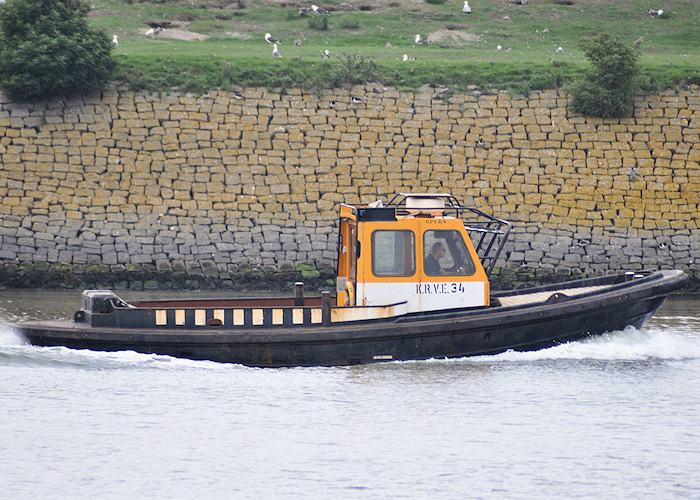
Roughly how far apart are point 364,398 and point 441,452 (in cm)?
160

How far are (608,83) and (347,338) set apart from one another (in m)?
12.8

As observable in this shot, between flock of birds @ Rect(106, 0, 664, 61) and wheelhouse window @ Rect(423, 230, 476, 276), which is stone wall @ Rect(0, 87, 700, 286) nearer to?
flock of birds @ Rect(106, 0, 664, 61)

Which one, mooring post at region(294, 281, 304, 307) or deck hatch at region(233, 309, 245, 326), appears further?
mooring post at region(294, 281, 304, 307)

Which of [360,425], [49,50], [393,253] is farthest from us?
[49,50]

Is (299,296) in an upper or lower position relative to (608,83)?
lower

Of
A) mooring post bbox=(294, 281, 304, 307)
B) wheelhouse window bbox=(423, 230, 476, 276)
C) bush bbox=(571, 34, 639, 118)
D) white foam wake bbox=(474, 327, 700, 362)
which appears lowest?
white foam wake bbox=(474, 327, 700, 362)

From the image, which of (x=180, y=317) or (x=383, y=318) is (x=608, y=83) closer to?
(x=383, y=318)

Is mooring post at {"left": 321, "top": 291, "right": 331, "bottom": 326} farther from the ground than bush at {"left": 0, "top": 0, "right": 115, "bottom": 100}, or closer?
closer

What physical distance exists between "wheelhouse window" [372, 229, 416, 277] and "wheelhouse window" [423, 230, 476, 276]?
0.18 meters

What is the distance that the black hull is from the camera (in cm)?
1212

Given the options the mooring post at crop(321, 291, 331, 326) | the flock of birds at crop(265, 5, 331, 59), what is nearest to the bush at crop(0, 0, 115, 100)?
the flock of birds at crop(265, 5, 331, 59)

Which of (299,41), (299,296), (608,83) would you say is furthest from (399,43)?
(299,296)

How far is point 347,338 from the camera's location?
39.7 feet

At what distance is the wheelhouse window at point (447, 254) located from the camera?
12.4 m
